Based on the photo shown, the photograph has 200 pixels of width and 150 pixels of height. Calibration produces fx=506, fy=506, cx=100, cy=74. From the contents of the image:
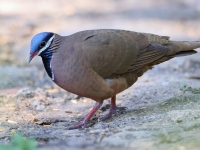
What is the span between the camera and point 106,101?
20.1 feet

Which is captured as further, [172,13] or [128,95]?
[172,13]

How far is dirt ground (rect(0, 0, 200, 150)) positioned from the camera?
13.0 feet

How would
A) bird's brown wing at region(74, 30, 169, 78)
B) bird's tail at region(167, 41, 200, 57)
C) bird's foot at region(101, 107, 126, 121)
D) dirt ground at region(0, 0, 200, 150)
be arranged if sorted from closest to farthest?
1. dirt ground at region(0, 0, 200, 150)
2. bird's brown wing at region(74, 30, 169, 78)
3. bird's foot at region(101, 107, 126, 121)
4. bird's tail at region(167, 41, 200, 57)

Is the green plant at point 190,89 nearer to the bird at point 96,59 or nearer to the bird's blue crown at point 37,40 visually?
the bird at point 96,59

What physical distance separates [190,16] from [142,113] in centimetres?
713

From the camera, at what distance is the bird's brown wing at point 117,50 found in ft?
16.2

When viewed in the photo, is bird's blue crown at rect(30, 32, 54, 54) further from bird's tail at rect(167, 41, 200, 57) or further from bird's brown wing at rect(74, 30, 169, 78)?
bird's tail at rect(167, 41, 200, 57)

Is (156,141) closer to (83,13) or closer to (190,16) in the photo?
(190,16)

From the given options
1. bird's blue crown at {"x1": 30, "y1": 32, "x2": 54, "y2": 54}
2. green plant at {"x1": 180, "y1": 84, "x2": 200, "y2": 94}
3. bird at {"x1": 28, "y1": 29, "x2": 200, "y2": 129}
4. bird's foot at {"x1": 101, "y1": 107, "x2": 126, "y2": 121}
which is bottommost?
bird's foot at {"x1": 101, "y1": 107, "x2": 126, "y2": 121}

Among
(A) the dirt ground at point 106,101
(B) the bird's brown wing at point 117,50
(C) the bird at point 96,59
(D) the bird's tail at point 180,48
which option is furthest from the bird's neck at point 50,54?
(D) the bird's tail at point 180,48

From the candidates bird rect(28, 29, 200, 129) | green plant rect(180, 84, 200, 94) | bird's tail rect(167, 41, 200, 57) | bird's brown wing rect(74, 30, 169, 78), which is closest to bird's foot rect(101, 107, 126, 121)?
bird rect(28, 29, 200, 129)

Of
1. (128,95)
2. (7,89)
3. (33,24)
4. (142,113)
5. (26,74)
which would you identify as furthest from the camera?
(33,24)

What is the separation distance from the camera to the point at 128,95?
6.23m

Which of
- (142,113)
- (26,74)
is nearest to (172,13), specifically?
(26,74)
